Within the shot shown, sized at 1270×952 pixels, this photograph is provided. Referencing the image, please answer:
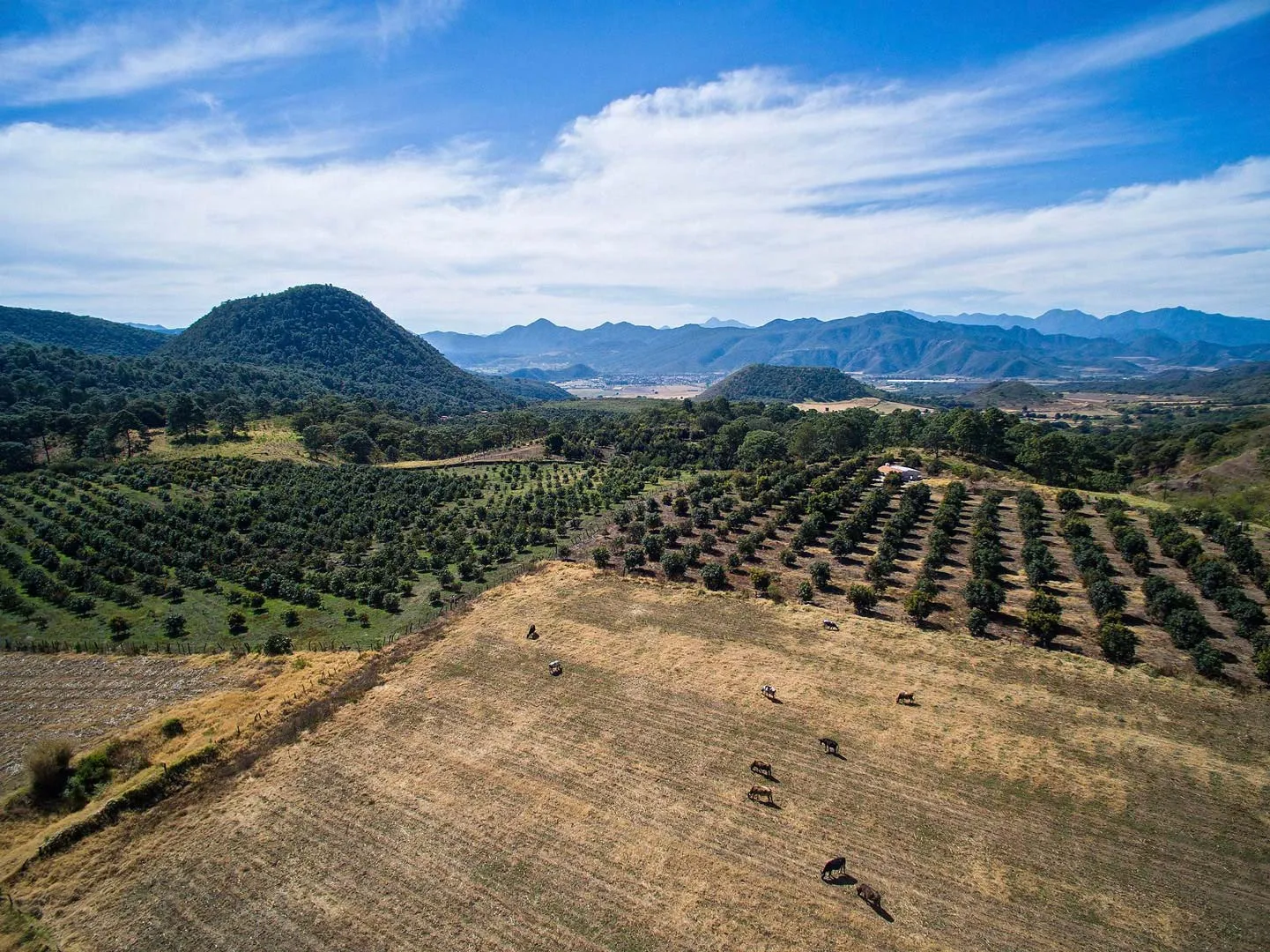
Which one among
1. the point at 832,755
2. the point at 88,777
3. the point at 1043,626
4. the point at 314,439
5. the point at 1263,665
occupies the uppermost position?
the point at 314,439

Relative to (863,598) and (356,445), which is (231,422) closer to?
(356,445)

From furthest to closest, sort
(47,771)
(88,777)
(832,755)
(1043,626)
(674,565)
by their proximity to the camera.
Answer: (674,565), (1043,626), (832,755), (88,777), (47,771)

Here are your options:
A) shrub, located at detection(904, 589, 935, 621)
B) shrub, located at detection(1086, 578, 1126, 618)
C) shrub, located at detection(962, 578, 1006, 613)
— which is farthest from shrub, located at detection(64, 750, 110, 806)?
shrub, located at detection(1086, 578, 1126, 618)

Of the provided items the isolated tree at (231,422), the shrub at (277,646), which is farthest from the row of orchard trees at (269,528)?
the isolated tree at (231,422)

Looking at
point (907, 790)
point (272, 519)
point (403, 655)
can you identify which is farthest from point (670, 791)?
point (272, 519)

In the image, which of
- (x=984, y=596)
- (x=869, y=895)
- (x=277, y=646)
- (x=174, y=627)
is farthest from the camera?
(x=174, y=627)

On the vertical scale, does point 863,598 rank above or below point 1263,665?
above

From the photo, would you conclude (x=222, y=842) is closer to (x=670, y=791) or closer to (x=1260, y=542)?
(x=670, y=791)

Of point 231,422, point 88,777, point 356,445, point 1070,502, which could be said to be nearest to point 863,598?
point 1070,502
